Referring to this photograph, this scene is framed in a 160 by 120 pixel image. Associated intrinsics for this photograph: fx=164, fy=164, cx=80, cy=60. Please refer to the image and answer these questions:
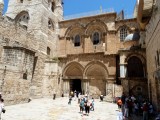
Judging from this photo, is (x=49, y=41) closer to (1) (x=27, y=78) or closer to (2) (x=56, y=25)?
(2) (x=56, y=25)

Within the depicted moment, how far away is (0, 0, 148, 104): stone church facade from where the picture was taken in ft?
48.5

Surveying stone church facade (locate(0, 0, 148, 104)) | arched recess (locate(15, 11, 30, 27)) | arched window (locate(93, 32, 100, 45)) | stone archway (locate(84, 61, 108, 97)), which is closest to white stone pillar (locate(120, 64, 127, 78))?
stone church facade (locate(0, 0, 148, 104))

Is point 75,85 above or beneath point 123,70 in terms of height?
beneath

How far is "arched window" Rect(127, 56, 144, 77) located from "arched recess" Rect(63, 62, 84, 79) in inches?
232

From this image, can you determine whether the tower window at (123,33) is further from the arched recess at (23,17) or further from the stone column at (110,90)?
the arched recess at (23,17)

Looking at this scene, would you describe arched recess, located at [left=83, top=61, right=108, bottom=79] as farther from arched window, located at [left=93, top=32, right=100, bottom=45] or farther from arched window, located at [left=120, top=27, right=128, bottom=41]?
arched window, located at [left=120, top=27, right=128, bottom=41]

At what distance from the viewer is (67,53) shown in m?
22.3

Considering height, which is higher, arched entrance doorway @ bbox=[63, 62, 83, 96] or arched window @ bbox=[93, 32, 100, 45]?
arched window @ bbox=[93, 32, 100, 45]

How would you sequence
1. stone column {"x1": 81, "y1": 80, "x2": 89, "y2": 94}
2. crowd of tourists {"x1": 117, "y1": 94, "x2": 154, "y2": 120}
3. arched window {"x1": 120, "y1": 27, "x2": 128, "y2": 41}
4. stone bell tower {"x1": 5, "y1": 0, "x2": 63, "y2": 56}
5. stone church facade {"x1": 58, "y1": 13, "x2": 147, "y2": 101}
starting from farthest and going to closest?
arched window {"x1": 120, "y1": 27, "x2": 128, "y2": 41}
stone bell tower {"x1": 5, "y1": 0, "x2": 63, "y2": 56}
stone column {"x1": 81, "y1": 80, "x2": 89, "y2": 94}
stone church facade {"x1": 58, "y1": 13, "x2": 147, "y2": 101}
crowd of tourists {"x1": 117, "y1": 94, "x2": 154, "y2": 120}

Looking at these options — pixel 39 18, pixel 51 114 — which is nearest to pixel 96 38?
pixel 39 18

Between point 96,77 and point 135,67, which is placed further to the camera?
point 96,77

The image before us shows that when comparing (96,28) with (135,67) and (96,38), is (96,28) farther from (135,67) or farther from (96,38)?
(135,67)

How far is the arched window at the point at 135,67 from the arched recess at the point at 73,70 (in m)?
5.89

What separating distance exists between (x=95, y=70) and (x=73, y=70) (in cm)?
289
